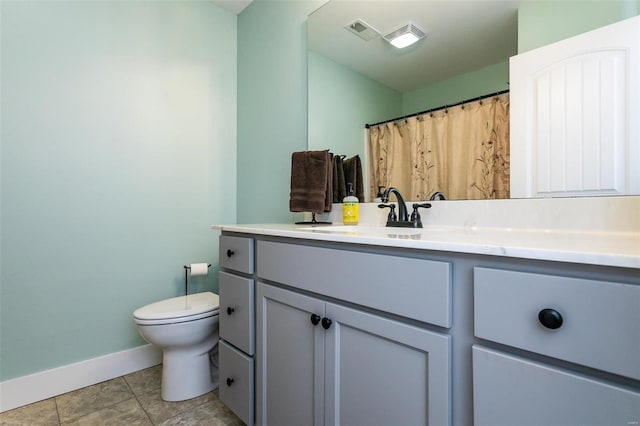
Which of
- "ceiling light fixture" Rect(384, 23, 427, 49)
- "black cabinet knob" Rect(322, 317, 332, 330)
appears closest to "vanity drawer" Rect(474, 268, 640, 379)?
"black cabinet knob" Rect(322, 317, 332, 330)

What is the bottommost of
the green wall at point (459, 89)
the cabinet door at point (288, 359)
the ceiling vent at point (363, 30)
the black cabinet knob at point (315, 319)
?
the cabinet door at point (288, 359)

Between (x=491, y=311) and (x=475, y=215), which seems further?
(x=475, y=215)

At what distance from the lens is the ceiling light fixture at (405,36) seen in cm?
136

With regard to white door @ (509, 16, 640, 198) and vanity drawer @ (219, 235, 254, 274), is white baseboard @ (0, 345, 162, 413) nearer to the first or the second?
vanity drawer @ (219, 235, 254, 274)

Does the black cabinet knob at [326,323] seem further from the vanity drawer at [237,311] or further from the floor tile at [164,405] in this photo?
the floor tile at [164,405]

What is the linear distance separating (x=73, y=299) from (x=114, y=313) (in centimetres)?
22

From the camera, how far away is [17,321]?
5.18 feet

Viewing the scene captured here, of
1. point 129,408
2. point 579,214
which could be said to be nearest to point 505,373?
point 579,214

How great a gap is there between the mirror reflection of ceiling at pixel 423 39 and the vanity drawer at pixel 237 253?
968 mm

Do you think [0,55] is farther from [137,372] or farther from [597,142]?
[597,142]

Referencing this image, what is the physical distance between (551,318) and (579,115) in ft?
2.38

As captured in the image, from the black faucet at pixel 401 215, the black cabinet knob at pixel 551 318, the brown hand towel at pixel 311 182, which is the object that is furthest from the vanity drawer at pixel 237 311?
the black cabinet knob at pixel 551 318

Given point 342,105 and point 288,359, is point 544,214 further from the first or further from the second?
point 342,105

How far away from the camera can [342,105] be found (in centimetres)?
168
